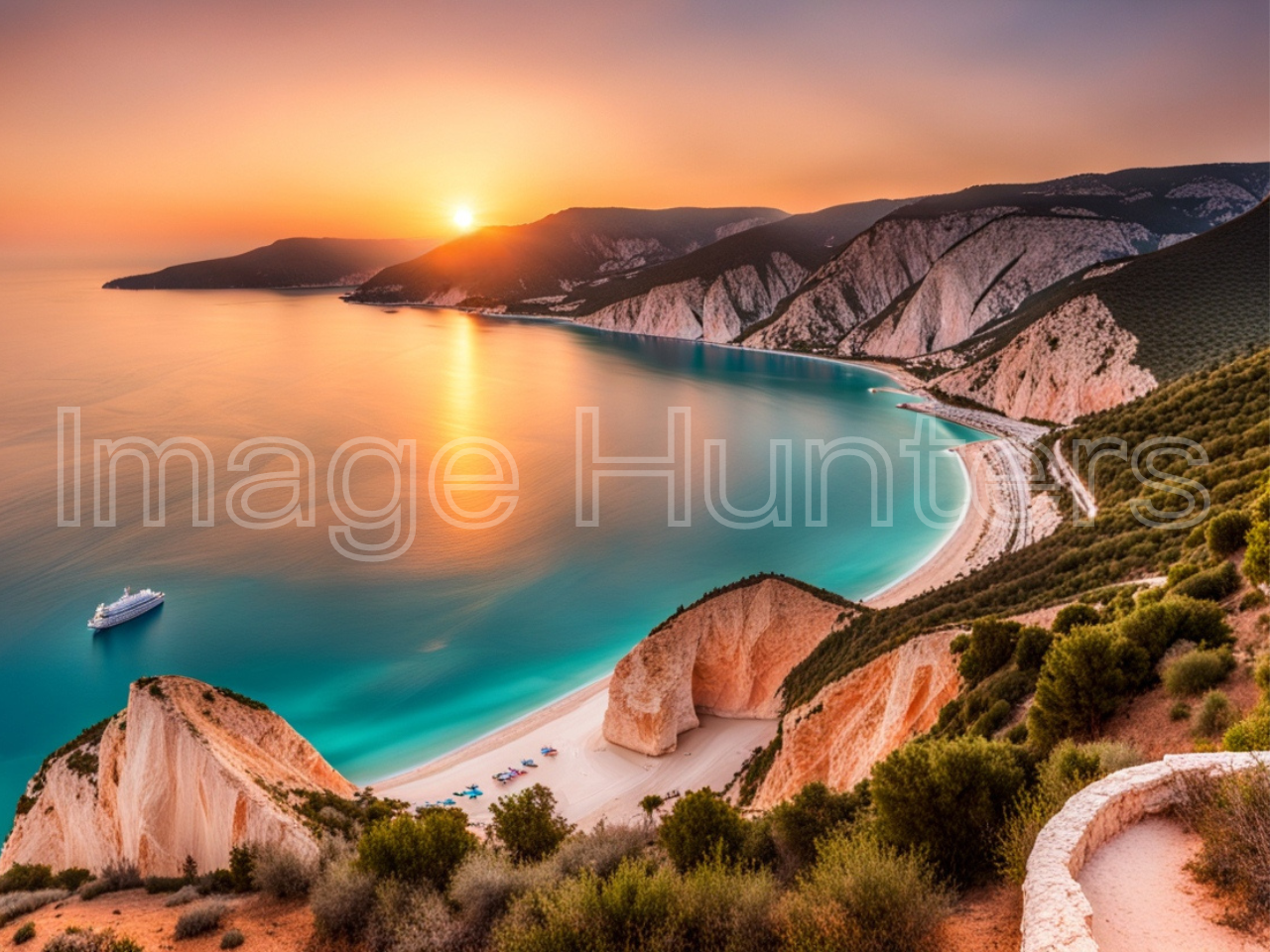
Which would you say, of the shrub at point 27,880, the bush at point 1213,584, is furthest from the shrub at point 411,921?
the bush at point 1213,584

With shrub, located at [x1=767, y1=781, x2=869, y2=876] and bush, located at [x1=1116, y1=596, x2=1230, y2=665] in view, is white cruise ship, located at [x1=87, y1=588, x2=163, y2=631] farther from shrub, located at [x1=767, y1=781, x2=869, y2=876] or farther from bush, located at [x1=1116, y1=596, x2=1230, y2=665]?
bush, located at [x1=1116, y1=596, x2=1230, y2=665]

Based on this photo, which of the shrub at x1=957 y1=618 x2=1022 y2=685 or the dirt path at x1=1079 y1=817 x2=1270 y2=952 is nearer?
the dirt path at x1=1079 y1=817 x2=1270 y2=952

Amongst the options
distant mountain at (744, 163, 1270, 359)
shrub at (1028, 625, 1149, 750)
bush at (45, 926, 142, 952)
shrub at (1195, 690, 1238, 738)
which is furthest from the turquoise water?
distant mountain at (744, 163, 1270, 359)

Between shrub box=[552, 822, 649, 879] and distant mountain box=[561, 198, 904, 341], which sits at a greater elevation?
distant mountain box=[561, 198, 904, 341]

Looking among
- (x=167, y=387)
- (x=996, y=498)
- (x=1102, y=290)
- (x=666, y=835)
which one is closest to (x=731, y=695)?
(x=666, y=835)

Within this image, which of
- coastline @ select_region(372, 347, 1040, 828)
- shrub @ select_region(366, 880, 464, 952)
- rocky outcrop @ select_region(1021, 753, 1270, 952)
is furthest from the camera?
coastline @ select_region(372, 347, 1040, 828)

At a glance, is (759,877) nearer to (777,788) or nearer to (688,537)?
(777,788)
